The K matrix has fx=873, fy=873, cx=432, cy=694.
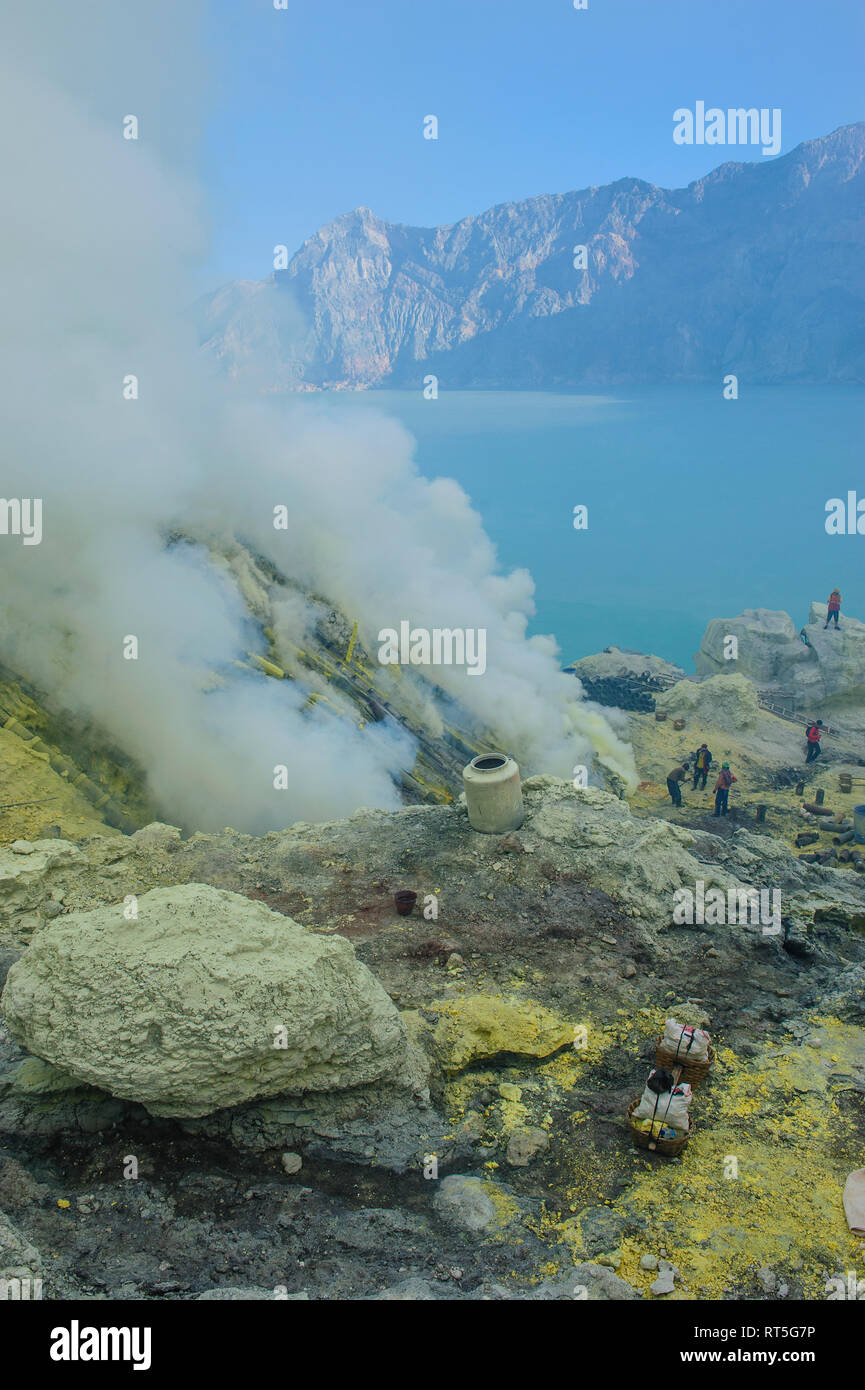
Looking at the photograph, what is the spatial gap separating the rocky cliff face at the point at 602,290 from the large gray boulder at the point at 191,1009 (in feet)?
498

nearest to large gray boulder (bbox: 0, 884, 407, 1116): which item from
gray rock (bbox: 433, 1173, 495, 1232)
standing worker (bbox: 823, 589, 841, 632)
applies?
gray rock (bbox: 433, 1173, 495, 1232)

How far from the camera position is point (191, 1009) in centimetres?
607

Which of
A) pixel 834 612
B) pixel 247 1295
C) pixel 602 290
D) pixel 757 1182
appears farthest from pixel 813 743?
pixel 602 290

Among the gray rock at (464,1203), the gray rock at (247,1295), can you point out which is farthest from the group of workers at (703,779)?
the gray rock at (247,1295)

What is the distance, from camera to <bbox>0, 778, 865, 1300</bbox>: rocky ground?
544cm

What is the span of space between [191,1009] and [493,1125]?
105 inches

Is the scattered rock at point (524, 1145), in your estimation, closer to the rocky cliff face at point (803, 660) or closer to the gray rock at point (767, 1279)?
the gray rock at point (767, 1279)

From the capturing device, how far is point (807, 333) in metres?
Answer: 139

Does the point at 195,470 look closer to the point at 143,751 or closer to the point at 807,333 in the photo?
the point at 143,751

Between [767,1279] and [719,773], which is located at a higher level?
[719,773]

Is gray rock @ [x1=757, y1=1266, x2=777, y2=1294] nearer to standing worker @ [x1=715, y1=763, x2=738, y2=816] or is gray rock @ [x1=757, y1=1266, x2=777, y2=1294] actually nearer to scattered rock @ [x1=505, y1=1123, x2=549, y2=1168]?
scattered rock @ [x1=505, y1=1123, x2=549, y2=1168]

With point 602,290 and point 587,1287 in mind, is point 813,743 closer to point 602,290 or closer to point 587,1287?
point 587,1287

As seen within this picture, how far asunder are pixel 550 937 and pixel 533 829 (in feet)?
6.75

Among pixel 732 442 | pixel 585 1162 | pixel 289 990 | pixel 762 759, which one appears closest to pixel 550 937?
pixel 585 1162
